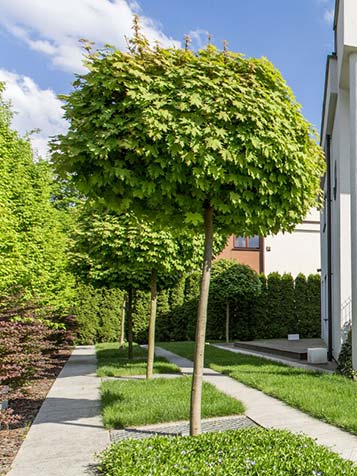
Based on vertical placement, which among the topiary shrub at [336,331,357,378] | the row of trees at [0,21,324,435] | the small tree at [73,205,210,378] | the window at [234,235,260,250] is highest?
the window at [234,235,260,250]

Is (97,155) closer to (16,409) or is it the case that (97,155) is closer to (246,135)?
(246,135)

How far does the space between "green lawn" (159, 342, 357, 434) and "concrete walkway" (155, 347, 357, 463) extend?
132 mm

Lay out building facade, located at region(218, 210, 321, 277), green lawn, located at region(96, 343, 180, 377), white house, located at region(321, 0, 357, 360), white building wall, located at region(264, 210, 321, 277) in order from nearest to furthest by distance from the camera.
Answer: white house, located at region(321, 0, 357, 360) < green lawn, located at region(96, 343, 180, 377) < building facade, located at region(218, 210, 321, 277) < white building wall, located at region(264, 210, 321, 277)

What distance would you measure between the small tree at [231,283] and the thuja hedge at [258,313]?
83 cm

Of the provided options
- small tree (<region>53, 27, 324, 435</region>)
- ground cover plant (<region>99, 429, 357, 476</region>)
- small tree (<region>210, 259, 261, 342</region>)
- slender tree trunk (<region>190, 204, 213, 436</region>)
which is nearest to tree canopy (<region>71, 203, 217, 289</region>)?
slender tree trunk (<region>190, 204, 213, 436</region>)

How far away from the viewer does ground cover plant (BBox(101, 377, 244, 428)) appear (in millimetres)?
4942

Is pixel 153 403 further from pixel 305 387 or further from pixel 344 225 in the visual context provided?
pixel 344 225

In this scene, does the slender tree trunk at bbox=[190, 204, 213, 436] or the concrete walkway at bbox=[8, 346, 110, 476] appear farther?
the slender tree trunk at bbox=[190, 204, 213, 436]

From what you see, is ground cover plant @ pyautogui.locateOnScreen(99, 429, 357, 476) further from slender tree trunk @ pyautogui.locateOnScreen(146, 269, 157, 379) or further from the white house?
the white house

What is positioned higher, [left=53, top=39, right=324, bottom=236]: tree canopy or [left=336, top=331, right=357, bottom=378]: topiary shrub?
[left=53, top=39, right=324, bottom=236]: tree canopy

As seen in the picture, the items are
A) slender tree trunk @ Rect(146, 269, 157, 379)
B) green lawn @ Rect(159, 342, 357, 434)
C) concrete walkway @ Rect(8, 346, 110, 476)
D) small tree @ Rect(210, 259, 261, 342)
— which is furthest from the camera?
small tree @ Rect(210, 259, 261, 342)

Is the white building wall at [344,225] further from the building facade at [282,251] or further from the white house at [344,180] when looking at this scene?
the building facade at [282,251]

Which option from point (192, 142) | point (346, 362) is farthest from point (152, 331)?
point (192, 142)

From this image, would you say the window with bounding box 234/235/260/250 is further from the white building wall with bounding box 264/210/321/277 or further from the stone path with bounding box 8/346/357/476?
the stone path with bounding box 8/346/357/476
